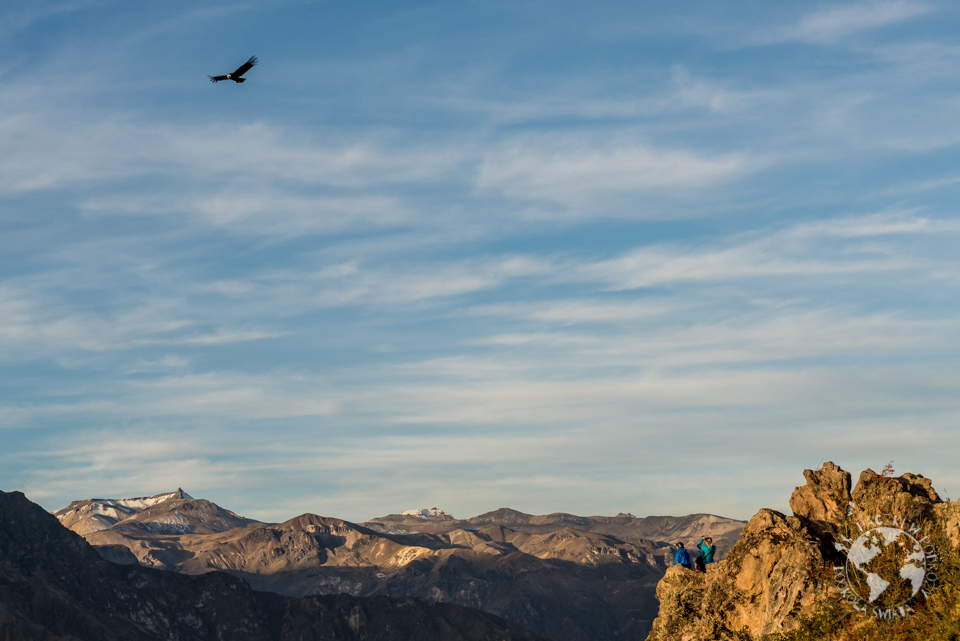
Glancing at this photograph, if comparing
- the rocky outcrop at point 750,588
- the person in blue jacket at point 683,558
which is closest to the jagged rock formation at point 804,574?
the rocky outcrop at point 750,588

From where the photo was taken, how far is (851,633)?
119 feet

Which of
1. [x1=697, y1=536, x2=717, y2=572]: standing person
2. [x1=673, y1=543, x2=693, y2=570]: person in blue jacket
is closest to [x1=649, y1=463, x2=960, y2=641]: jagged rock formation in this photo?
[x1=673, y1=543, x2=693, y2=570]: person in blue jacket

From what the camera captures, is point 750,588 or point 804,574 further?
point 750,588

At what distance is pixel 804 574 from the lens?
1555 inches

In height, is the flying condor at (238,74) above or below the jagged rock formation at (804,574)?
above

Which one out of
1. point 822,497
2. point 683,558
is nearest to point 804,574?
point 683,558

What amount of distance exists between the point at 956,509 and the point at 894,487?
190 inches

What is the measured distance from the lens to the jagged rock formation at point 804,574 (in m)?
36.8

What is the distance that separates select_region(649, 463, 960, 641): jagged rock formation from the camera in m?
36.8

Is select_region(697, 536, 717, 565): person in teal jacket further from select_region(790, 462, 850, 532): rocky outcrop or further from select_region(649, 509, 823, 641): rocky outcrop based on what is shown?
select_region(790, 462, 850, 532): rocky outcrop

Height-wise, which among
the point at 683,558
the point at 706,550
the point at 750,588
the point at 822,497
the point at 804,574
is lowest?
the point at 750,588

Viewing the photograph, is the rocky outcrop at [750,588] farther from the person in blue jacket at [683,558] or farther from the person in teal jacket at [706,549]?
the person in teal jacket at [706,549]

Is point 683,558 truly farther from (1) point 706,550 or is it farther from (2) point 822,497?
(2) point 822,497

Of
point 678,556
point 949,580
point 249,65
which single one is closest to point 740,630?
point 678,556
